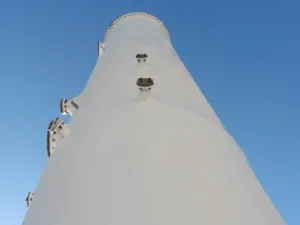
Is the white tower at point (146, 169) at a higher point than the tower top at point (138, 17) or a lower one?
lower

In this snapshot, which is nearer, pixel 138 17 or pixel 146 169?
pixel 146 169

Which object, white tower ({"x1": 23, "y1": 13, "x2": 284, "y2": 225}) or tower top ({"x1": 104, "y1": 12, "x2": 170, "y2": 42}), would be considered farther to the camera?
tower top ({"x1": 104, "y1": 12, "x2": 170, "y2": 42})

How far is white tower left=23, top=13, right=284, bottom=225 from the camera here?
370 centimetres

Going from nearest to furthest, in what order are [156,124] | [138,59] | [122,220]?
1. [122,220]
2. [156,124]
3. [138,59]

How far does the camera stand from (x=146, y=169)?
13.4 ft

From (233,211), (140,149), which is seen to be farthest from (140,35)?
(233,211)

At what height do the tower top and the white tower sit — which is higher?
the tower top

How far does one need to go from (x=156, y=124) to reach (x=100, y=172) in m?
0.88

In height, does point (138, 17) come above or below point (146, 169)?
above

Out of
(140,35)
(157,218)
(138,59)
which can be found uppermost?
(140,35)

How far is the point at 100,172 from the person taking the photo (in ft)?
13.7

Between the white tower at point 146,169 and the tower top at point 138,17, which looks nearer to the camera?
the white tower at point 146,169

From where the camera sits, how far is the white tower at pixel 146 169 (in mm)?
3697

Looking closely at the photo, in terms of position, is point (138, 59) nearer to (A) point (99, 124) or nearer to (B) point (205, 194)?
(A) point (99, 124)
